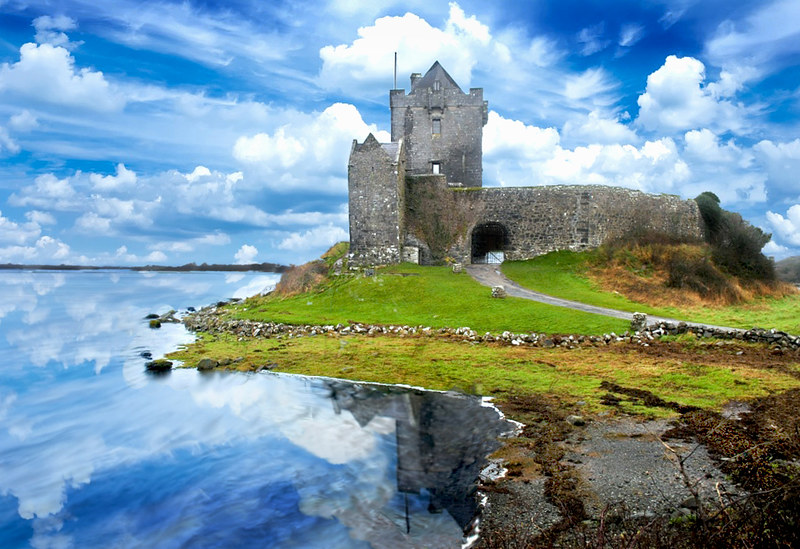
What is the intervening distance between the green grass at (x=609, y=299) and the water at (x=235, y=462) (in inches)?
566

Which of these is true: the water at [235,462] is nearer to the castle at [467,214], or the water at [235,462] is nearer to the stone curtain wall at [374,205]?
the stone curtain wall at [374,205]

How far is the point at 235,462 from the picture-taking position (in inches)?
411

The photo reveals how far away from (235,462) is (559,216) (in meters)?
29.7

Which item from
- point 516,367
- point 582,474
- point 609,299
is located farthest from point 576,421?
point 609,299

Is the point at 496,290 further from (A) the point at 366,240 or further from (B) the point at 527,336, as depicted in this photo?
(A) the point at 366,240

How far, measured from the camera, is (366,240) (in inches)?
1321

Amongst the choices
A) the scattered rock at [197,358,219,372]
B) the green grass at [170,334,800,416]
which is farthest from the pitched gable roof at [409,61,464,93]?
the scattered rock at [197,358,219,372]

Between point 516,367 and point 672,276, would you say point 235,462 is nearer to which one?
point 516,367

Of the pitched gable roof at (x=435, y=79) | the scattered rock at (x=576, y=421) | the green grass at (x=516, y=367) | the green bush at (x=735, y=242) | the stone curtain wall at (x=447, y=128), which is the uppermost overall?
the pitched gable roof at (x=435, y=79)

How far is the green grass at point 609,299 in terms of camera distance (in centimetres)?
2144

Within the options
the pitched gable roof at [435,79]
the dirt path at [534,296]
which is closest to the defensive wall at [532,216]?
the dirt path at [534,296]

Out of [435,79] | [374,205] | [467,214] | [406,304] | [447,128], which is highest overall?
[435,79]

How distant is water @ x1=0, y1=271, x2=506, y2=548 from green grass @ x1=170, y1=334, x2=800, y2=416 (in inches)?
51.1

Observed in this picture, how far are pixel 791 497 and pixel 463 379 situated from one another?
11139 mm
